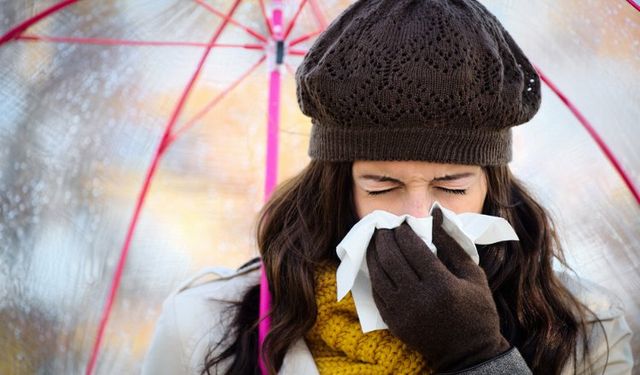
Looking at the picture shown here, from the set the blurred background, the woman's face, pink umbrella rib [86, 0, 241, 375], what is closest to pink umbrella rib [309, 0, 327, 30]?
the blurred background

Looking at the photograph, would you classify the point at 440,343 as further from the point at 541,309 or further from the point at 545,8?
the point at 545,8

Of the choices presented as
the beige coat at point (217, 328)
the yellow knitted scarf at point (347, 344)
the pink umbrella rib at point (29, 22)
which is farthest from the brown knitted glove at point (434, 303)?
the pink umbrella rib at point (29, 22)

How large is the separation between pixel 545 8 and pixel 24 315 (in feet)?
6.05

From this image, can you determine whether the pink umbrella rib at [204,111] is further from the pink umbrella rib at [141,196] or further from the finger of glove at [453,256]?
the finger of glove at [453,256]

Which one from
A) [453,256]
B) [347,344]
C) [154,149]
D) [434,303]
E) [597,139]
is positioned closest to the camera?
[434,303]

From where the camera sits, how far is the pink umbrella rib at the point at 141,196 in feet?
9.81

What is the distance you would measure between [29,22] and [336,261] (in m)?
1.21

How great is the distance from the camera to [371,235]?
2.37 m

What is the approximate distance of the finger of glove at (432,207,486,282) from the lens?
2316 mm

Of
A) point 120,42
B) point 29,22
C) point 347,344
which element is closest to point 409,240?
point 347,344

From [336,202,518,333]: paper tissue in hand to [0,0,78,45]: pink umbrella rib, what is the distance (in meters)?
1.22

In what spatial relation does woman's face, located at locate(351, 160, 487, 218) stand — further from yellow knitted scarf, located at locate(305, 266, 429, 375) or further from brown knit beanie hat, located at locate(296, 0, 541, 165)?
yellow knitted scarf, located at locate(305, 266, 429, 375)

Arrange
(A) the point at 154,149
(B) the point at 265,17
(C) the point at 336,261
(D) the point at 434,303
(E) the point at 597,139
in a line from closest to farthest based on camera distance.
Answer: (D) the point at 434,303
(C) the point at 336,261
(E) the point at 597,139
(B) the point at 265,17
(A) the point at 154,149

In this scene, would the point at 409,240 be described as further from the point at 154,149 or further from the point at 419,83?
the point at 154,149
